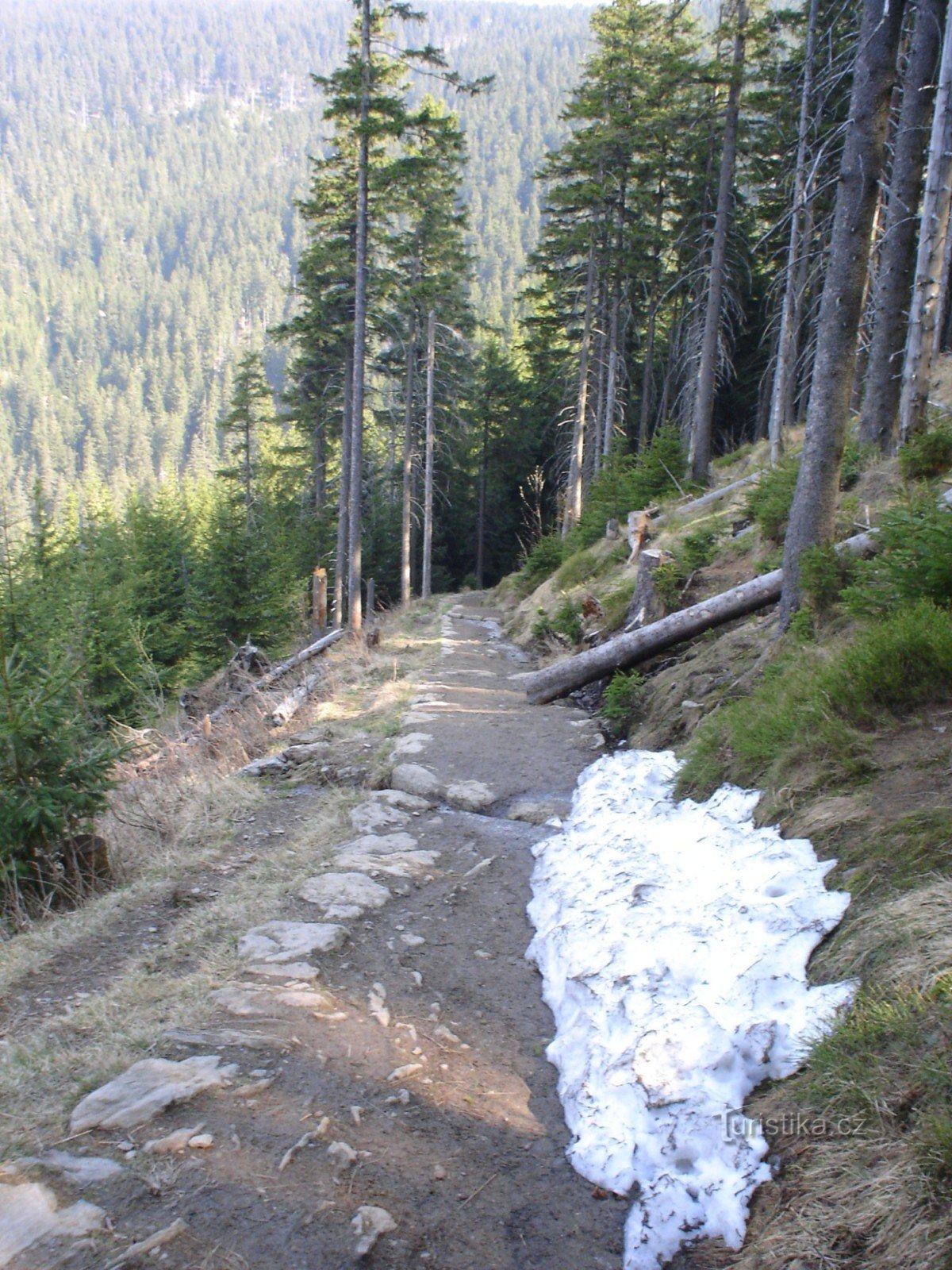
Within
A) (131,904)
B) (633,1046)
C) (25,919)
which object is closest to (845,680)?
(633,1046)

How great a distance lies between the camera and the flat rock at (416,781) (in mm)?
7047

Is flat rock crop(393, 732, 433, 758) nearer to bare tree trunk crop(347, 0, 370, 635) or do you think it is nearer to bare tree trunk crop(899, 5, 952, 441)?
bare tree trunk crop(899, 5, 952, 441)

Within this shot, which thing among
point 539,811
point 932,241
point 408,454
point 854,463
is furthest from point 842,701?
point 408,454

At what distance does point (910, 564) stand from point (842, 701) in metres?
1.29

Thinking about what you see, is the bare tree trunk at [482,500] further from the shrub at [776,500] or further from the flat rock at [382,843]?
the flat rock at [382,843]

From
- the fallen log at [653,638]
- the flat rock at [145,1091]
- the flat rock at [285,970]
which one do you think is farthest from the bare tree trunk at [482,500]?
the flat rock at [145,1091]

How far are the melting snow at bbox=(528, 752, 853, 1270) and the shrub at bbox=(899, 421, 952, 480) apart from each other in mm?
5490

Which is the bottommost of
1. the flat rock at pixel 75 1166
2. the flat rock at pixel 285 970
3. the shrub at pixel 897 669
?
the flat rock at pixel 285 970

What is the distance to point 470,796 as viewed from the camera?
6.88 metres

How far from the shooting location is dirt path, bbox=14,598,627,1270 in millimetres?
2326

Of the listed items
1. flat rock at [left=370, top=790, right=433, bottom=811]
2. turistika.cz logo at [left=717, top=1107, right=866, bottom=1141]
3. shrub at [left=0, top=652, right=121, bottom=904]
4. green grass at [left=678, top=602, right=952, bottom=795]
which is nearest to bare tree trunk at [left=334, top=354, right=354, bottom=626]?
flat rock at [left=370, top=790, right=433, bottom=811]

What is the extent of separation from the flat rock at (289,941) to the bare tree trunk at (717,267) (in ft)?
52.9

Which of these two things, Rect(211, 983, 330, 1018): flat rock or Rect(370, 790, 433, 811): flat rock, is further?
Rect(370, 790, 433, 811): flat rock

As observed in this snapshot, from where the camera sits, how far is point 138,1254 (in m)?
2.13
